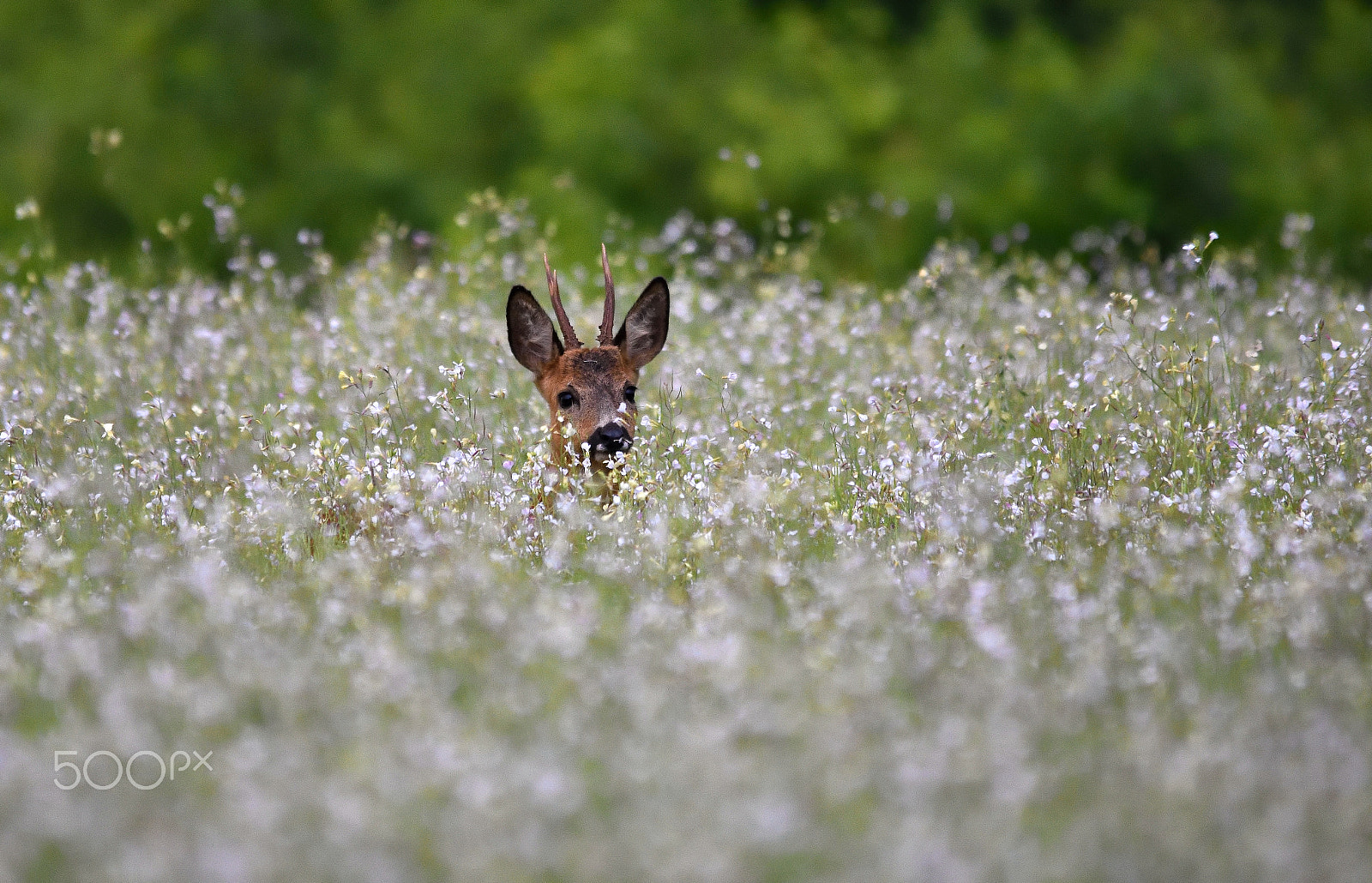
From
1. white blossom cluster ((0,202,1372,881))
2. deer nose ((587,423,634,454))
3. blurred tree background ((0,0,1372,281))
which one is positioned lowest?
white blossom cluster ((0,202,1372,881))

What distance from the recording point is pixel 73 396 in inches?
316

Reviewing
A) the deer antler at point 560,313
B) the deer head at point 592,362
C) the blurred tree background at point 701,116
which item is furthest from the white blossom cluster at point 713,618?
the blurred tree background at point 701,116

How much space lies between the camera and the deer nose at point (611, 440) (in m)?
7.21

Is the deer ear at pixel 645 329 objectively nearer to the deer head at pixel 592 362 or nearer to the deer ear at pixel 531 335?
the deer head at pixel 592 362

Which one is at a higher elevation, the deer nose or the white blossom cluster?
the deer nose

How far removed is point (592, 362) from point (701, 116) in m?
8.12

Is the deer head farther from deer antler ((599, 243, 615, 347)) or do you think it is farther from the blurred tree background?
the blurred tree background

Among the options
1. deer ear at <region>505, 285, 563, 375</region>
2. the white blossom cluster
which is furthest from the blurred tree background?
the white blossom cluster

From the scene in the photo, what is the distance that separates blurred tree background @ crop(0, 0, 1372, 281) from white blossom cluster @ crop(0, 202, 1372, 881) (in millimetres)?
5868

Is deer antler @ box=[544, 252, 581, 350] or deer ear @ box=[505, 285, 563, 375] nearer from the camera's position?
deer antler @ box=[544, 252, 581, 350]

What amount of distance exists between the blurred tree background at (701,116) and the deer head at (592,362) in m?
5.29

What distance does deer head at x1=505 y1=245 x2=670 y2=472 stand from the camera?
737cm

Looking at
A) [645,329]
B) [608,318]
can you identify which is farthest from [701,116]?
[608,318]

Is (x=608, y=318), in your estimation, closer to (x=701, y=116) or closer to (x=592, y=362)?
(x=592, y=362)
